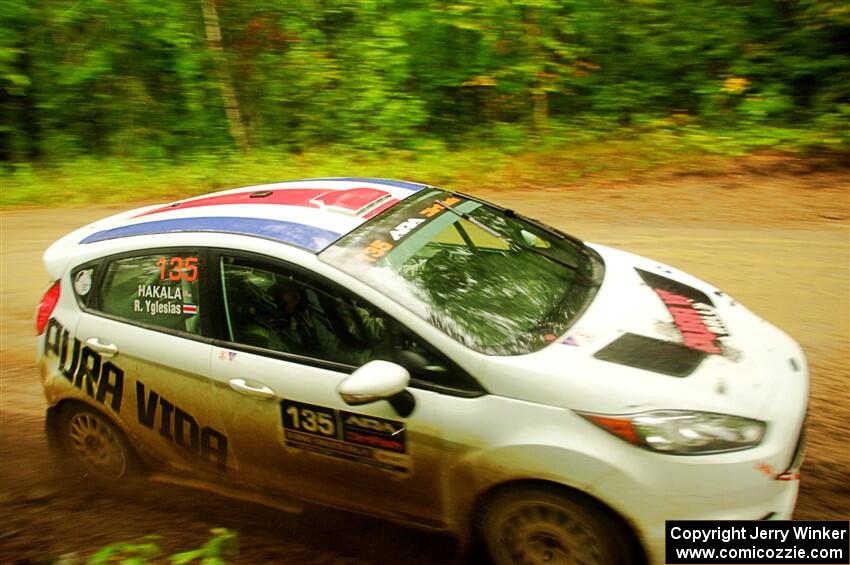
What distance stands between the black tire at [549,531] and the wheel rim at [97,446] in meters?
2.15

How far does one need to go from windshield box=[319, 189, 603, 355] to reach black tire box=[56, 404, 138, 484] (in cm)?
169

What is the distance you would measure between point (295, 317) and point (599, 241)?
16.4ft

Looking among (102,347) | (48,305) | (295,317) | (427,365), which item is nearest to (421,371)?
(427,365)

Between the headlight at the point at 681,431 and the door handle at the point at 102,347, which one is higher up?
the door handle at the point at 102,347

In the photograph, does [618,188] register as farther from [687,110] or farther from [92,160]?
[92,160]

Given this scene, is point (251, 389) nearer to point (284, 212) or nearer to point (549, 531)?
point (284, 212)

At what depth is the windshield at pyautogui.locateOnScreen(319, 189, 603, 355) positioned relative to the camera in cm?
335

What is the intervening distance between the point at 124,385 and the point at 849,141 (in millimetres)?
8984

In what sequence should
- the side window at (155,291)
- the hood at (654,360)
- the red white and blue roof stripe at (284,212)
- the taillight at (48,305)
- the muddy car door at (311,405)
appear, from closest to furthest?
1. the hood at (654,360)
2. the muddy car door at (311,405)
3. the red white and blue roof stripe at (284,212)
4. the side window at (155,291)
5. the taillight at (48,305)

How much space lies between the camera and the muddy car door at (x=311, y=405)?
3.25 metres

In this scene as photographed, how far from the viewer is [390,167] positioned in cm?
1137

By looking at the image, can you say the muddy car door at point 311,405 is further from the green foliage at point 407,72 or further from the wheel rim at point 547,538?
the green foliage at point 407,72

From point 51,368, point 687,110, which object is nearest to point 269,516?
point 51,368

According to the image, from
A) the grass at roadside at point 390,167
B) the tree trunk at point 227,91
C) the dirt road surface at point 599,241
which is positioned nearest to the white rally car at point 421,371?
the dirt road surface at point 599,241
